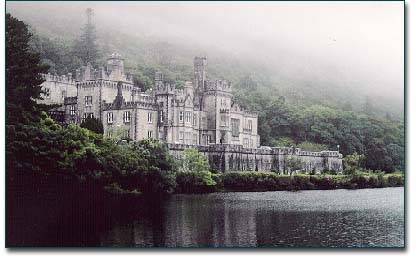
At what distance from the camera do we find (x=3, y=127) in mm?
17000

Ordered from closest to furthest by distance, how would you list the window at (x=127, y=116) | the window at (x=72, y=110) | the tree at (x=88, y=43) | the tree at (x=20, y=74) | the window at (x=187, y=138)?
the tree at (x=20, y=74)
the tree at (x=88, y=43)
the window at (x=72, y=110)
the window at (x=127, y=116)
the window at (x=187, y=138)

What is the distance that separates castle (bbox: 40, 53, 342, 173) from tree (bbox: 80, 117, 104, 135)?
19cm

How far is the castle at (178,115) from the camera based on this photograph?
87.5 ft

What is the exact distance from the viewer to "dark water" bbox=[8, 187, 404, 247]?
16.8m

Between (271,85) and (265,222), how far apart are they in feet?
16.1

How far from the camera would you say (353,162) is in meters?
26.3

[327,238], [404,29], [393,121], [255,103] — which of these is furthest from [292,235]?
[255,103]

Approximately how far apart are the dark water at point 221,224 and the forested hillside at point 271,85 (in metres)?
1.49

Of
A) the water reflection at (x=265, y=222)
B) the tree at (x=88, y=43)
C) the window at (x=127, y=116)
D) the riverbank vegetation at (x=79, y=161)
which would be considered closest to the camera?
the water reflection at (x=265, y=222)

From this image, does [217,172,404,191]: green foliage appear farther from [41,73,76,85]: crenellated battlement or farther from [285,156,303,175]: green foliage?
[41,73,76,85]: crenellated battlement

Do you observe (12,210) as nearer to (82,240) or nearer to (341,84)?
(82,240)

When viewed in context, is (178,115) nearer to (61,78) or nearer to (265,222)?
(61,78)

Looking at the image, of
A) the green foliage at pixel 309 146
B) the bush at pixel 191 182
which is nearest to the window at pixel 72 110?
the bush at pixel 191 182

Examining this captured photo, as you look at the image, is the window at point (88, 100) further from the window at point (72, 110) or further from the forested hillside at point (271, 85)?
the forested hillside at point (271, 85)
